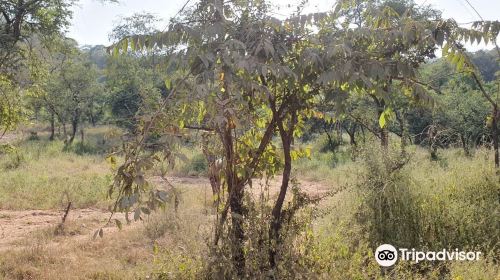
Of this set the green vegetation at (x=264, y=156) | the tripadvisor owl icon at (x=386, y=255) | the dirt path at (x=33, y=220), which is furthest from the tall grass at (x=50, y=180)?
the tripadvisor owl icon at (x=386, y=255)

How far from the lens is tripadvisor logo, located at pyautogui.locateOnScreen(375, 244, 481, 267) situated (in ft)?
12.9

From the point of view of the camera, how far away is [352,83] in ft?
8.51

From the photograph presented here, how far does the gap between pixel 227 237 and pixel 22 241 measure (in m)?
4.15

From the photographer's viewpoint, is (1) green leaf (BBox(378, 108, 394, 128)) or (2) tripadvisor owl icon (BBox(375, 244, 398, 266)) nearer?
(1) green leaf (BBox(378, 108, 394, 128))

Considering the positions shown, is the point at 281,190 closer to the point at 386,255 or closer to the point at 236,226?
the point at 236,226

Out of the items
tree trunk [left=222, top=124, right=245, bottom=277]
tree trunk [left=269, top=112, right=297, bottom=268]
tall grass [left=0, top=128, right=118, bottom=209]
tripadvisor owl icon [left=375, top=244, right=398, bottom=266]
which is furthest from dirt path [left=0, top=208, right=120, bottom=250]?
tripadvisor owl icon [left=375, top=244, right=398, bottom=266]

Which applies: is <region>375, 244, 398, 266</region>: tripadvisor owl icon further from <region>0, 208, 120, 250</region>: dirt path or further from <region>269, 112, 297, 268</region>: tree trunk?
<region>0, 208, 120, 250</region>: dirt path

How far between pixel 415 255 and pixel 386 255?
0.27 m

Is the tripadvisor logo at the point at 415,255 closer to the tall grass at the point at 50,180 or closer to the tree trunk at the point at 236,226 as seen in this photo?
the tree trunk at the point at 236,226

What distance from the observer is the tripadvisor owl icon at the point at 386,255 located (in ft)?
13.0

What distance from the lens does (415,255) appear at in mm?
4094

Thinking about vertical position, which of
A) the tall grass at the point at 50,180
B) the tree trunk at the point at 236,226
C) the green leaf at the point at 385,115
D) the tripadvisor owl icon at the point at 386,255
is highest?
the green leaf at the point at 385,115

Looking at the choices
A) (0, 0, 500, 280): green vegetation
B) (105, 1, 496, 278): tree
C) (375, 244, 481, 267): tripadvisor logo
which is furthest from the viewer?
(375, 244, 481, 267): tripadvisor logo

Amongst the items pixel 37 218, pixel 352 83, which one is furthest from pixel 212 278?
pixel 37 218
